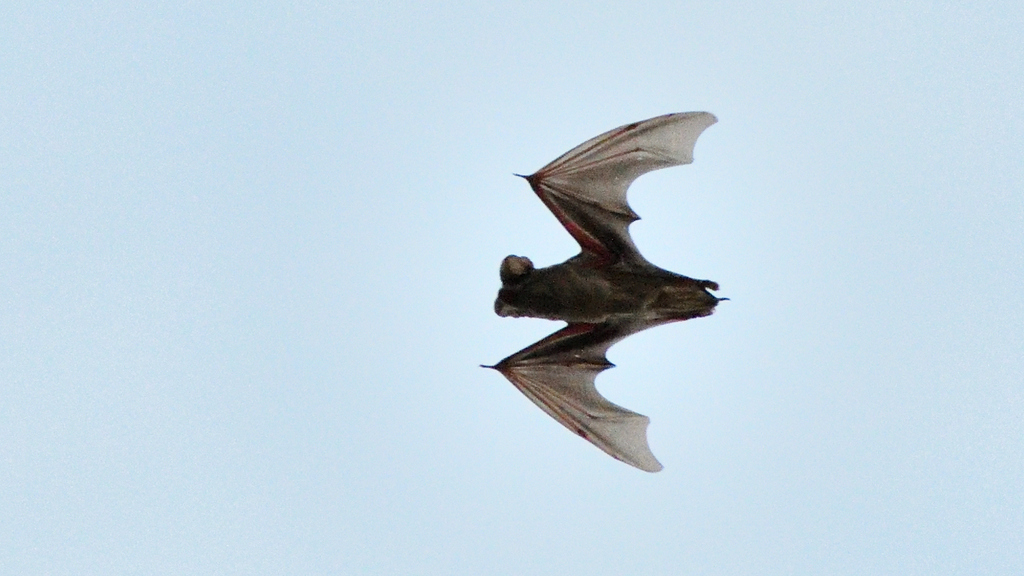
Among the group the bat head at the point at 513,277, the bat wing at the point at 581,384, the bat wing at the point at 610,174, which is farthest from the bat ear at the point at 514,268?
the bat wing at the point at 581,384

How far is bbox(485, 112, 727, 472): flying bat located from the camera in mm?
17422

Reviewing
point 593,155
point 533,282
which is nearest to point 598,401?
point 533,282

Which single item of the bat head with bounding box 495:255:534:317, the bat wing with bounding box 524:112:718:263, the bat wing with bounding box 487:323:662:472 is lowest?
the bat wing with bounding box 487:323:662:472

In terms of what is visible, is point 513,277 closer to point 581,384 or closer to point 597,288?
point 597,288

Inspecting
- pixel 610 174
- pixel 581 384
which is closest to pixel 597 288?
pixel 610 174

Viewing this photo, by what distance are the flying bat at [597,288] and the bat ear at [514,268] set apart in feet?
0.05

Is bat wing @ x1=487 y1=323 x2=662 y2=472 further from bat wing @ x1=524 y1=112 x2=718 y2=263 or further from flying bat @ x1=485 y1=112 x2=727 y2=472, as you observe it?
bat wing @ x1=524 y1=112 x2=718 y2=263

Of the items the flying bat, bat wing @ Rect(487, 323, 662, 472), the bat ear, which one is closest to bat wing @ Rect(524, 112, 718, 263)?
the flying bat

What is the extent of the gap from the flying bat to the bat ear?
14mm

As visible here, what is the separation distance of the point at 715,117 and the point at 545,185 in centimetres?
262

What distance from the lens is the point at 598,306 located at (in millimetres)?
17578

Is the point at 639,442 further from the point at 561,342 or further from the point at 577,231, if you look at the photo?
the point at 577,231

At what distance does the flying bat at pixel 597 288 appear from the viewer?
57.2 ft

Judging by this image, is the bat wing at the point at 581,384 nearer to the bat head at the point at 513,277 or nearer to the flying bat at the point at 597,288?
the flying bat at the point at 597,288
